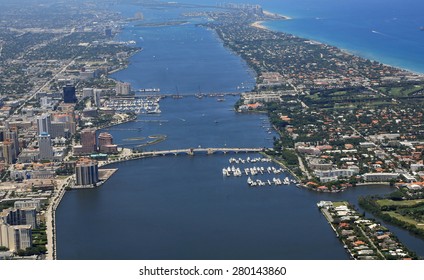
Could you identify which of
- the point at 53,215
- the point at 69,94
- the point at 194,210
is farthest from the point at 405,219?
the point at 69,94

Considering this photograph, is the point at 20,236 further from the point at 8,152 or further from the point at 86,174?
the point at 8,152

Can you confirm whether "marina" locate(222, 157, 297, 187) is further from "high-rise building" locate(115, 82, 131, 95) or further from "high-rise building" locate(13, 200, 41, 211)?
"high-rise building" locate(115, 82, 131, 95)

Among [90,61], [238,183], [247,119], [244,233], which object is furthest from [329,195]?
[90,61]

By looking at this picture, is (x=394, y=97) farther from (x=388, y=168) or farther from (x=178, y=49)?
(x=178, y=49)

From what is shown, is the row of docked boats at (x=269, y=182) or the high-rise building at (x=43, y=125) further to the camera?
the high-rise building at (x=43, y=125)

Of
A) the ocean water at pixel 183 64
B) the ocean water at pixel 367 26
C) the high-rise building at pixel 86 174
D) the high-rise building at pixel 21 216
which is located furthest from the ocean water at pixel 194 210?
the ocean water at pixel 367 26

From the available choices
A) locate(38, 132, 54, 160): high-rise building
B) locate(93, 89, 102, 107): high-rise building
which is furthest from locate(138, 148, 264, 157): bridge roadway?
locate(93, 89, 102, 107): high-rise building

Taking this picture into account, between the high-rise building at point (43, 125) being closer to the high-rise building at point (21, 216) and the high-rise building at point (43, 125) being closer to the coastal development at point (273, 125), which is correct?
the coastal development at point (273, 125)

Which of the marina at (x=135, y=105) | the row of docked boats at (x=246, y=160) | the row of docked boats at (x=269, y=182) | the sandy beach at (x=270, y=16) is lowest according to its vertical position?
the sandy beach at (x=270, y=16)
